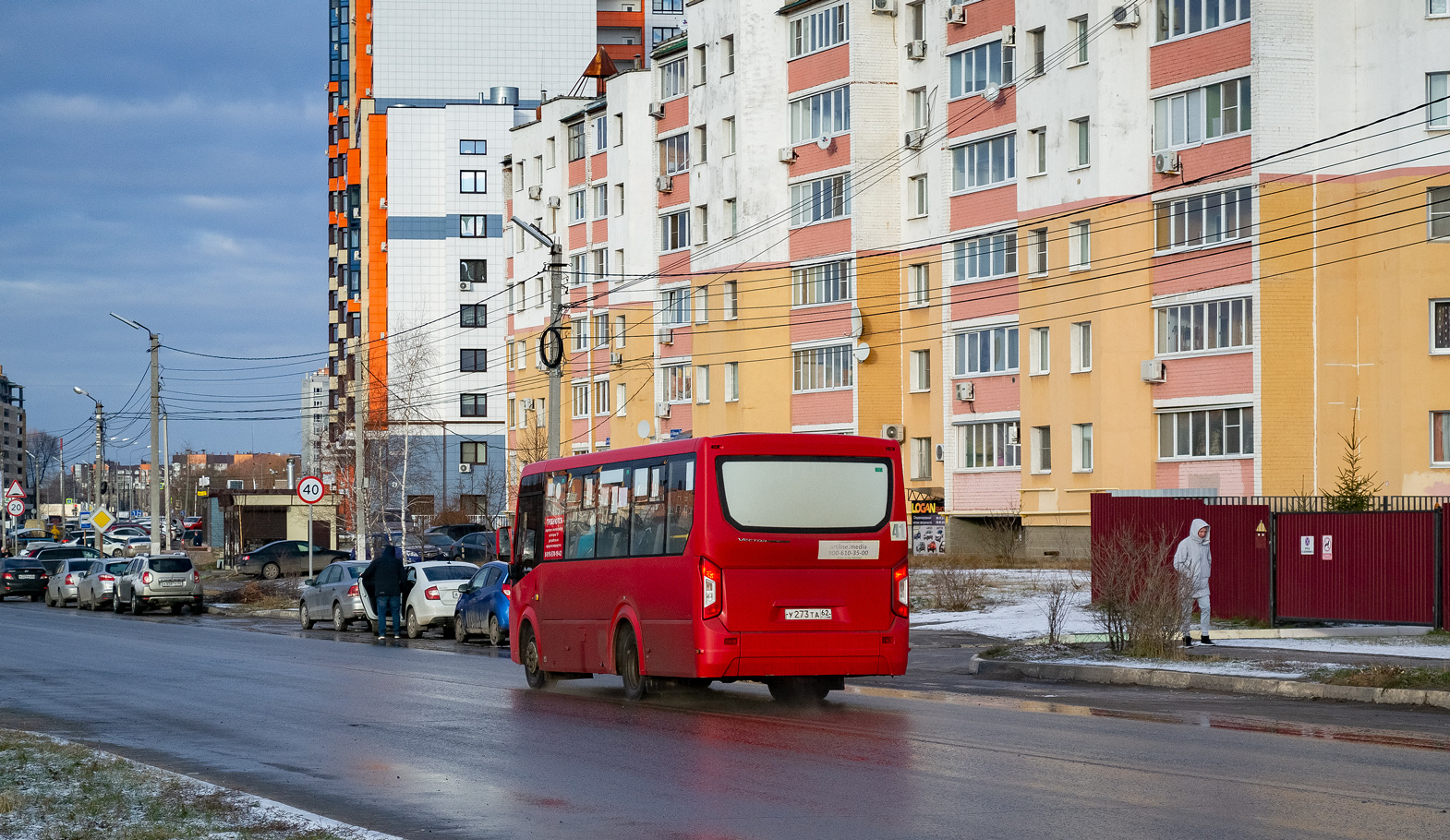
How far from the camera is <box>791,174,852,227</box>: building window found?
61.5 m

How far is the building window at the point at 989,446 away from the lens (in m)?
54.7

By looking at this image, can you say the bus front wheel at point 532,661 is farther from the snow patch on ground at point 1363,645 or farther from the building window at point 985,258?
the building window at point 985,258

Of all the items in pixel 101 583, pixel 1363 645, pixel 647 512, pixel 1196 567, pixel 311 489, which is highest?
pixel 647 512

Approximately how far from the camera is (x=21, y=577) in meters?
59.5

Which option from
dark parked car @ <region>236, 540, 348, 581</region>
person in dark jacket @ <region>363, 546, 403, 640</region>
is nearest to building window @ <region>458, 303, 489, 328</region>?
dark parked car @ <region>236, 540, 348, 581</region>

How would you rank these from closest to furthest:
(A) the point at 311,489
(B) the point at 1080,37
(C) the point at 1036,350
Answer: (A) the point at 311,489, (B) the point at 1080,37, (C) the point at 1036,350

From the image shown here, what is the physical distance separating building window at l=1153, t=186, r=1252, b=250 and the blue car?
88.0 feet

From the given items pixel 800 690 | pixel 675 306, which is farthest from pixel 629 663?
pixel 675 306

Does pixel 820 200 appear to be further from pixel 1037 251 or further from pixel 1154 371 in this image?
pixel 1154 371

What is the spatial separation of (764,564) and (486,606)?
13.0 m

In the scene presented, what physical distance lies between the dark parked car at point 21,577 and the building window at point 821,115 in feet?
103

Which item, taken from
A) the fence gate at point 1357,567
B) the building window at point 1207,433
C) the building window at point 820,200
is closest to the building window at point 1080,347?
the building window at point 1207,433

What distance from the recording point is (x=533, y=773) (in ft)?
37.4

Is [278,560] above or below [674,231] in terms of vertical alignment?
below
